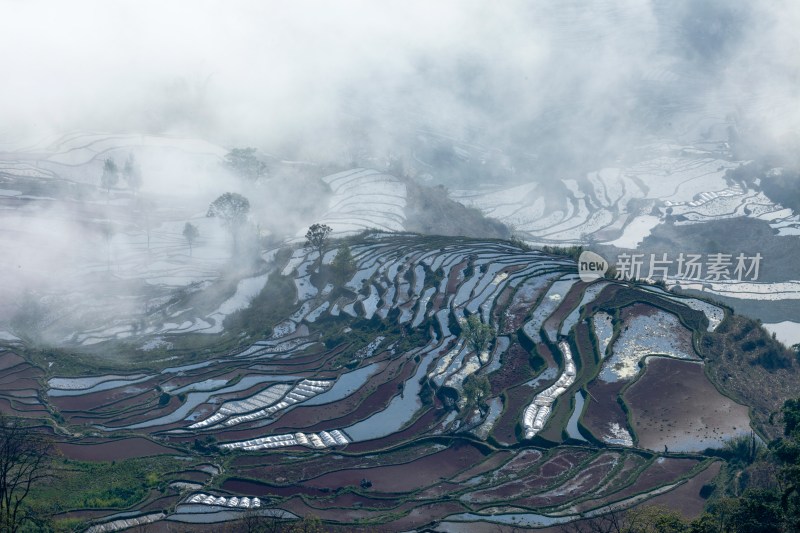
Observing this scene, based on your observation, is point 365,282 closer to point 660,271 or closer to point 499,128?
point 660,271

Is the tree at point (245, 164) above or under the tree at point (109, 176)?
above

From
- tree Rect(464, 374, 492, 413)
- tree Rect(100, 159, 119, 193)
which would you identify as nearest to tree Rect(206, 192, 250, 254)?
tree Rect(100, 159, 119, 193)

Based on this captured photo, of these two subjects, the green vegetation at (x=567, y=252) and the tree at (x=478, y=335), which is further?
the green vegetation at (x=567, y=252)

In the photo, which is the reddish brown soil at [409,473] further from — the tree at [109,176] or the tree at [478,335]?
the tree at [109,176]

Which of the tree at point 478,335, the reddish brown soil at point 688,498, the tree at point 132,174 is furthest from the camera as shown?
the tree at point 132,174

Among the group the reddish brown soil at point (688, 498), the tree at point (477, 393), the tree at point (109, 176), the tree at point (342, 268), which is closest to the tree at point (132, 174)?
the tree at point (109, 176)

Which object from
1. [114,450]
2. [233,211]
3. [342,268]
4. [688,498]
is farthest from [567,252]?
[114,450]

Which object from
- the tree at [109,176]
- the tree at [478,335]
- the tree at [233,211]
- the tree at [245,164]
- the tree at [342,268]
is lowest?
the tree at [478,335]

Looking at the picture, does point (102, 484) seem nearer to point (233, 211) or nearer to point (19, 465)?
point (19, 465)

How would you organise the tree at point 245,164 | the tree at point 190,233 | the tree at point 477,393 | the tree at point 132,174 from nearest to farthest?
the tree at point 477,393
the tree at point 190,233
the tree at point 132,174
the tree at point 245,164
